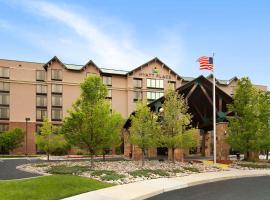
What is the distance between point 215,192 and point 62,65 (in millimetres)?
61609

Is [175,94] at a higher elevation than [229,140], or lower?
higher

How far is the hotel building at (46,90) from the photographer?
7412 centimetres

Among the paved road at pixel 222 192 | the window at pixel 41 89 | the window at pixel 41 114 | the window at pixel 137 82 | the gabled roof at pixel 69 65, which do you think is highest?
the gabled roof at pixel 69 65

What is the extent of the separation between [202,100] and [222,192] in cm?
2728

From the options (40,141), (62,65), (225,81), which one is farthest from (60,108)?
(225,81)

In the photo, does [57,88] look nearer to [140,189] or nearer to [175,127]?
[175,127]

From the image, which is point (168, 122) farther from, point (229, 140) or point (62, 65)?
point (62, 65)

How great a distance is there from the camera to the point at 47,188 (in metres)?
17.2

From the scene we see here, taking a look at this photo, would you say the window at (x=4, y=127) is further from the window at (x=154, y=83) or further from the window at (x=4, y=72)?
the window at (x=154, y=83)

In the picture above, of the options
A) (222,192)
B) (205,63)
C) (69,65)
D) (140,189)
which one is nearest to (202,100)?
(205,63)

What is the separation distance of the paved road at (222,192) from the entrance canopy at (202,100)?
16714mm

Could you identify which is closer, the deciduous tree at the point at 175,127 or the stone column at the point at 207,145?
the deciduous tree at the point at 175,127

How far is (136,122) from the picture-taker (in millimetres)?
32531

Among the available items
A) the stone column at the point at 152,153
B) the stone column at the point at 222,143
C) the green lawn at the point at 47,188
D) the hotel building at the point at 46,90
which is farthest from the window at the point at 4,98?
the green lawn at the point at 47,188
